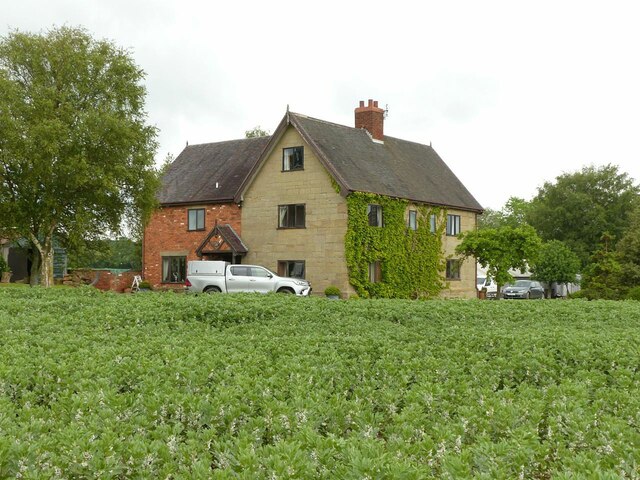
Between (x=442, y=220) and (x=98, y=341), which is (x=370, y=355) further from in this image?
(x=442, y=220)

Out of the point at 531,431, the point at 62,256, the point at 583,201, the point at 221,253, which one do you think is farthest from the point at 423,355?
the point at 583,201

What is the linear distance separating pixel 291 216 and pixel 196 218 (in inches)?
270

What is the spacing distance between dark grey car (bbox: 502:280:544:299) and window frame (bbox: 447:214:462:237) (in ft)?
43.8

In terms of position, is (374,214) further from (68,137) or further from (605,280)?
(68,137)

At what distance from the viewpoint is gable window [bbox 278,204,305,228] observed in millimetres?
37688

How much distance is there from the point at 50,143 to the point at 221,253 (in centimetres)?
1073

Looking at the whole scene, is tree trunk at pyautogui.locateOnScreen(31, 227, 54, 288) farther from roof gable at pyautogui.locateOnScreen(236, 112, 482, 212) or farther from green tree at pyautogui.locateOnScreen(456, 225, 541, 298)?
green tree at pyautogui.locateOnScreen(456, 225, 541, 298)

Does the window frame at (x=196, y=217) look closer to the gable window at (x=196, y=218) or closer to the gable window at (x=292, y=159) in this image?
the gable window at (x=196, y=218)

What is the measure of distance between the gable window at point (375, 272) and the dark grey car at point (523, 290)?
20887 mm

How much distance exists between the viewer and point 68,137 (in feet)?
118

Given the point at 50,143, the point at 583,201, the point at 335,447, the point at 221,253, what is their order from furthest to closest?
the point at 583,201, the point at 221,253, the point at 50,143, the point at 335,447

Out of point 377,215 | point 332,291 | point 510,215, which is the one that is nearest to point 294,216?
point 377,215

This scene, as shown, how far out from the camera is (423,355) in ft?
28.6

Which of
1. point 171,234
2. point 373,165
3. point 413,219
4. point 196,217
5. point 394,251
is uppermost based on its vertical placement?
point 373,165
